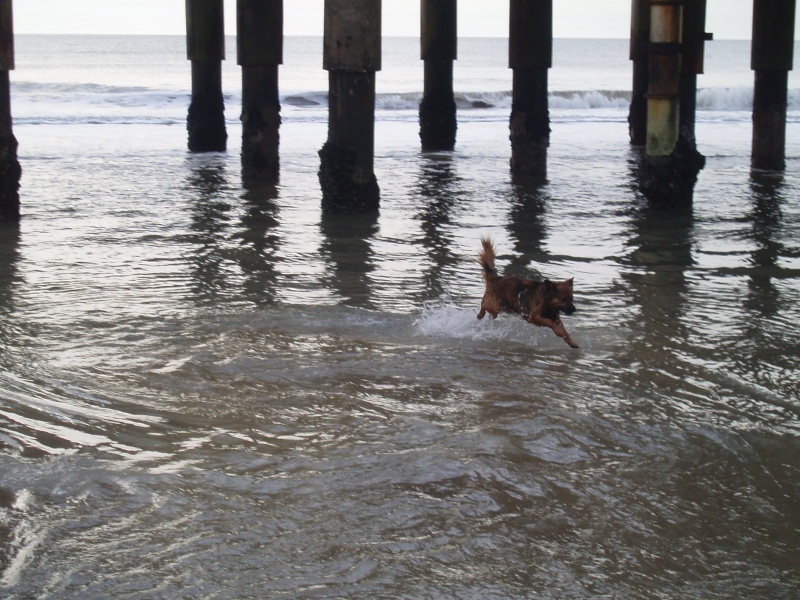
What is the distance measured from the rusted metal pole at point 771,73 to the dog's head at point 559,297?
9500 millimetres

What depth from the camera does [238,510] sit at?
13.4 feet

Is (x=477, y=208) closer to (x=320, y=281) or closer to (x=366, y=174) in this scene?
(x=366, y=174)

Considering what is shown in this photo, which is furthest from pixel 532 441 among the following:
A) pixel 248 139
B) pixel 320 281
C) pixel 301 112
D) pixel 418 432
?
pixel 301 112

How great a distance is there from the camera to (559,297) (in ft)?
19.9

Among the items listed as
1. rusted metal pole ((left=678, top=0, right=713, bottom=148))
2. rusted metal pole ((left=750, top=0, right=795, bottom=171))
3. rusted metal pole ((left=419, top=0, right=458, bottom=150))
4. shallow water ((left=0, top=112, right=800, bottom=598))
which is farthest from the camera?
rusted metal pole ((left=419, top=0, right=458, bottom=150))

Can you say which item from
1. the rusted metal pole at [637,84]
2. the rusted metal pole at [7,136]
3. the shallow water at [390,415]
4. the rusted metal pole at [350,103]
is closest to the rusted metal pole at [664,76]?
the shallow water at [390,415]

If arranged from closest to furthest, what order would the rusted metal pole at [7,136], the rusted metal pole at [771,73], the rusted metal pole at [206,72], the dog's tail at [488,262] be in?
the dog's tail at [488,262], the rusted metal pole at [7,136], the rusted metal pole at [771,73], the rusted metal pole at [206,72]

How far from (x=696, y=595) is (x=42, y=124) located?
27985 millimetres

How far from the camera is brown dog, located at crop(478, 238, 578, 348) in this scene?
6062 mm

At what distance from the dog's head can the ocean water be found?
31 cm

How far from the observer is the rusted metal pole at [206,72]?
1628 cm

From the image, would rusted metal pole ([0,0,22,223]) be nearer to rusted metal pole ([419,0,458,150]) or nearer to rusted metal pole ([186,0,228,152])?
rusted metal pole ([186,0,228,152])

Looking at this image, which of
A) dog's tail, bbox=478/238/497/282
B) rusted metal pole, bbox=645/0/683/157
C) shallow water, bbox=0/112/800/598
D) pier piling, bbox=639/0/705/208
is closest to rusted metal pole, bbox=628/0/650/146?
pier piling, bbox=639/0/705/208

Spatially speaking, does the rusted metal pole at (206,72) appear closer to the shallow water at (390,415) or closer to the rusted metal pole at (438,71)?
the rusted metal pole at (438,71)
